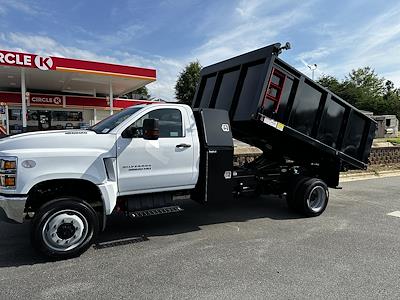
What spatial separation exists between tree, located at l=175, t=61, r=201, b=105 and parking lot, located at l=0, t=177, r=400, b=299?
5007cm

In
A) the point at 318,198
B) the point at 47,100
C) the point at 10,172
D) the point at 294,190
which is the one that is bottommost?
the point at 318,198

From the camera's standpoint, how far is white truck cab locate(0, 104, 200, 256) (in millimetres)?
4336

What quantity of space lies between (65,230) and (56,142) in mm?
1187

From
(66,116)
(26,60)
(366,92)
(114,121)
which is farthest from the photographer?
(366,92)

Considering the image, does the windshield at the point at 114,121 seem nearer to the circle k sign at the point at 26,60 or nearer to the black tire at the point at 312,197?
the black tire at the point at 312,197

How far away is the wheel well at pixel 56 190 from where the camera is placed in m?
4.67

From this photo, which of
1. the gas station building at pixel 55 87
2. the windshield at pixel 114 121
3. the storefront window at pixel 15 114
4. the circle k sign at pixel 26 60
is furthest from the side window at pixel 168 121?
the storefront window at pixel 15 114

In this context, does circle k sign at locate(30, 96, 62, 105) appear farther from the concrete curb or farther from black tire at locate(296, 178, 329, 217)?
black tire at locate(296, 178, 329, 217)

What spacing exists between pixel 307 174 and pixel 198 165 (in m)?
3.20

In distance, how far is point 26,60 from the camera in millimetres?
18453

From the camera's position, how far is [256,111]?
582cm

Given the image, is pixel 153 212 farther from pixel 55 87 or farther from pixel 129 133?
pixel 55 87

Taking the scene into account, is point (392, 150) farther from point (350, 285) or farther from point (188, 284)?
point (188, 284)

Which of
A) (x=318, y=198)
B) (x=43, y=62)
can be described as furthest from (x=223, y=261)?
(x=43, y=62)
